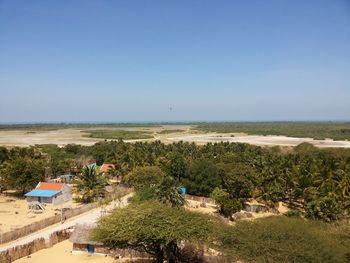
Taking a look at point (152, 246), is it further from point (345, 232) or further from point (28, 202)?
point (28, 202)

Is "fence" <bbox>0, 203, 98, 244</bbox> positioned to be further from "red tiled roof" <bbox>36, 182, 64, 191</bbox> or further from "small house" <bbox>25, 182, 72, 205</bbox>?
"red tiled roof" <bbox>36, 182, 64, 191</bbox>

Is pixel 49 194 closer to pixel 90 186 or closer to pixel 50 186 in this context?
pixel 50 186

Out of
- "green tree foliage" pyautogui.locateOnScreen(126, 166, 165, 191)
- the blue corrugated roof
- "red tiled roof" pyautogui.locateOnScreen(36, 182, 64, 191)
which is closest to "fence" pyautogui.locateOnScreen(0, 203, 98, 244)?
the blue corrugated roof

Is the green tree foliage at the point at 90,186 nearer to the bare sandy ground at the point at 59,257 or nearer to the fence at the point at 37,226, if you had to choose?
the fence at the point at 37,226

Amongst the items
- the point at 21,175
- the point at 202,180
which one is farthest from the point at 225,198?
the point at 21,175

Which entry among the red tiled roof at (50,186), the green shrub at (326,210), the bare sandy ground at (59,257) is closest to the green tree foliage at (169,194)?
the bare sandy ground at (59,257)
